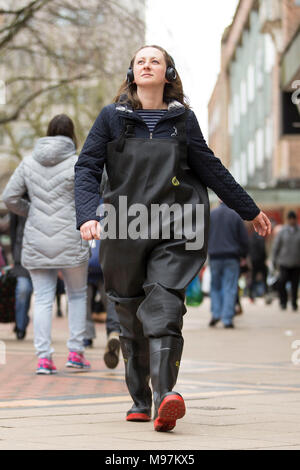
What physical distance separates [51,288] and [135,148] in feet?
11.6

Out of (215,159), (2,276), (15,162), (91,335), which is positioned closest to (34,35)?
(2,276)

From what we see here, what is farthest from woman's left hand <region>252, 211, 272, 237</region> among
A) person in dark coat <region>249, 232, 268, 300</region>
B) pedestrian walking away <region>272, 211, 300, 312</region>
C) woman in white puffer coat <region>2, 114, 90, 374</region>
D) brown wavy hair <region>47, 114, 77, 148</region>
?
person in dark coat <region>249, 232, 268, 300</region>

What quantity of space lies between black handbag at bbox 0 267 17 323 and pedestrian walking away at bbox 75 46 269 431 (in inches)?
292

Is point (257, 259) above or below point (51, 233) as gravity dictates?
below

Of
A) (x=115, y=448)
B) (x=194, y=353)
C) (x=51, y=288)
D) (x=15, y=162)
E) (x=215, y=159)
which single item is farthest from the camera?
(x=15, y=162)

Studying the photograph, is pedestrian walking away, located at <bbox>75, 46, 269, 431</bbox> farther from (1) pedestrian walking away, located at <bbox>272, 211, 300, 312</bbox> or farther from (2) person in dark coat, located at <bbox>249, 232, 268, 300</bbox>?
(2) person in dark coat, located at <bbox>249, 232, 268, 300</bbox>

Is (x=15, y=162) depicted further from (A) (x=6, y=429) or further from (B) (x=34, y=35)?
(A) (x=6, y=429)

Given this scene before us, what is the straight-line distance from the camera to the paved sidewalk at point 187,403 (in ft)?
15.2

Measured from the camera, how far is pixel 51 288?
8586mm

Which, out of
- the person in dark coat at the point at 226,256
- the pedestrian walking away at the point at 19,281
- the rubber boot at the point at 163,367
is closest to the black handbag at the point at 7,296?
the pedestrian walking away at the point at 19,281

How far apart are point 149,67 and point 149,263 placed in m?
0.99

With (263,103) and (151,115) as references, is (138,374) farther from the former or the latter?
(263,103)

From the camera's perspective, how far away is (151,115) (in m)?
5.37

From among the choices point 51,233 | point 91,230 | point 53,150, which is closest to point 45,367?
point 51,233
